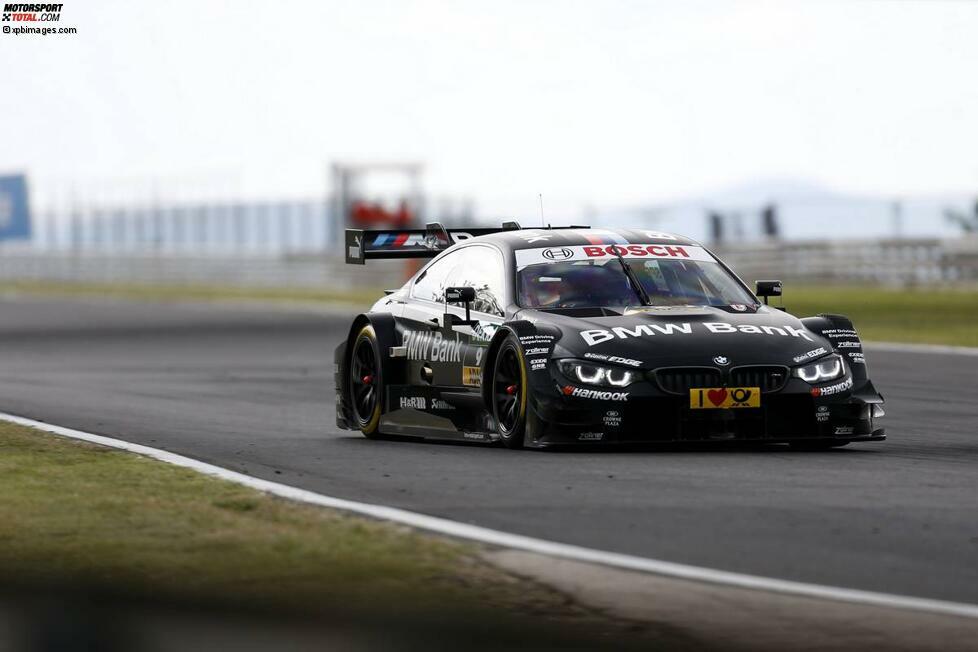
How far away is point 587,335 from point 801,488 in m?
2.23

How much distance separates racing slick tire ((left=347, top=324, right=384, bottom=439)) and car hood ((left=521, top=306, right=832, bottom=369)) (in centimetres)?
185

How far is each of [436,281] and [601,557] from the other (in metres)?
6.35

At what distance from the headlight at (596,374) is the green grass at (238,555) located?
7.97 feet

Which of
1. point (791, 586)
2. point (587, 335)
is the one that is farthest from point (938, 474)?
point (791, 586)

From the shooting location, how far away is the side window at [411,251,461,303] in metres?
13.8

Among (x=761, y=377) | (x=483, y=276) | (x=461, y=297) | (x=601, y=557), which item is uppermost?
(x=483, y=276)

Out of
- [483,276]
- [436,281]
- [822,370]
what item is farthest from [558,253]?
[822,370]

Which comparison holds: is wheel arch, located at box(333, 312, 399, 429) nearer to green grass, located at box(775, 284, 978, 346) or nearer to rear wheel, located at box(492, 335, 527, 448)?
rear wheel, located at box(492, 335, 527, 448)

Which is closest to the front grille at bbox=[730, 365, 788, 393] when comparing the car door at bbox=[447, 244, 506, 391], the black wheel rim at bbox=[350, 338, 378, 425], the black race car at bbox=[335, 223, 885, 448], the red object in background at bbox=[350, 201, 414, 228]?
the black race car at bbox=[335, 223, 885, 448]

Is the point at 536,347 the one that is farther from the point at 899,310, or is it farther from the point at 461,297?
the point at 899,310

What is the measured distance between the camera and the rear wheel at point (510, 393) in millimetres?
11953

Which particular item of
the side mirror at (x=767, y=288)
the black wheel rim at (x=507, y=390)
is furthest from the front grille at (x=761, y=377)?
the side mirror at (x=767, y=288)

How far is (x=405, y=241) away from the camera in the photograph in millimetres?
14656

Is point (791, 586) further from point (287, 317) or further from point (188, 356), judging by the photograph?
point (287, 317)
